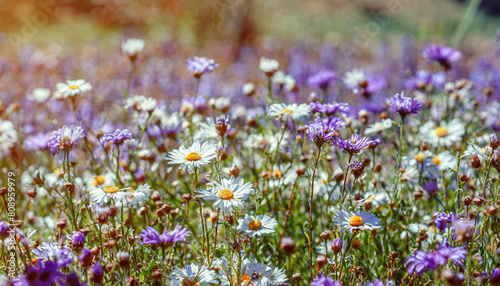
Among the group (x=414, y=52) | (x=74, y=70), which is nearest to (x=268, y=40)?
(x=414, y=52)

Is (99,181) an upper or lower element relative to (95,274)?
lower

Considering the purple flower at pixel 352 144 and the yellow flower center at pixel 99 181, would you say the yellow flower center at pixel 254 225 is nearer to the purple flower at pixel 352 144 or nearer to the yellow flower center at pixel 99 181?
the purple flower at pixel 352 144

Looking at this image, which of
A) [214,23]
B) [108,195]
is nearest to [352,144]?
[108,195]

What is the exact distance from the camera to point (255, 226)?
1.27 metres

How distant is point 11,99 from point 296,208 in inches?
77.9

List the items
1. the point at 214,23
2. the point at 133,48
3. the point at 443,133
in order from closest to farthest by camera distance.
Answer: the point at 443,133
the point at 133,48
the point at 214,23

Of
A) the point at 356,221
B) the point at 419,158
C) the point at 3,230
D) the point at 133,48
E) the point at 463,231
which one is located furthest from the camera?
the point at 133,48

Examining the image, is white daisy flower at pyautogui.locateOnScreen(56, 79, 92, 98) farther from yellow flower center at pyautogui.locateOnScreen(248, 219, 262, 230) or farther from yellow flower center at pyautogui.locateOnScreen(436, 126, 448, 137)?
yellow flower center at pyautogui.locateOnScreen(436, 126, 448, 137)

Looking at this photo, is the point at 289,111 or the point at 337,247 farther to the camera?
the point at 289,111

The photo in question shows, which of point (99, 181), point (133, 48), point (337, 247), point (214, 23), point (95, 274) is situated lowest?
point (214, 23)

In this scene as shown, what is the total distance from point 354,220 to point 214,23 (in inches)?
200

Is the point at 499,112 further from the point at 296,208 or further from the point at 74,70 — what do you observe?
the point at 74,70

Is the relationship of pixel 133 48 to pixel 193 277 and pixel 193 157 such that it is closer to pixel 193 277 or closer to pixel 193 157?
pixel 193 157

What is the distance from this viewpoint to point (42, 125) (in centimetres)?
258
